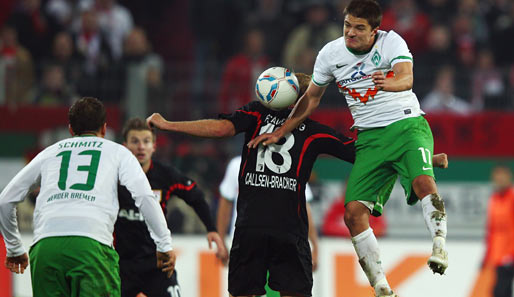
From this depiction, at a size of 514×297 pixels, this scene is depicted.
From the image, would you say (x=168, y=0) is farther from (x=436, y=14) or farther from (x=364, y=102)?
(x=364, y=102)

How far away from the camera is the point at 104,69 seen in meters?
14.4

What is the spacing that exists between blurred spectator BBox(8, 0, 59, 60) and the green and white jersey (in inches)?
378

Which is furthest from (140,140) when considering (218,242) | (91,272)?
(91,272)

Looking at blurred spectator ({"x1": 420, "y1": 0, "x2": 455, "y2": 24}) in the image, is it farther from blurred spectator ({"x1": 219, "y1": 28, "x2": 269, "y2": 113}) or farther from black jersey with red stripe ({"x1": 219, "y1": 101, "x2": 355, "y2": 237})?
black jersey with red stripe ({"x1": 219, "y1": 101, "x2": 355, "y2": 237})

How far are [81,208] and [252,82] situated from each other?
8.24 m

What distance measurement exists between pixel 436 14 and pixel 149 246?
9.65 metres

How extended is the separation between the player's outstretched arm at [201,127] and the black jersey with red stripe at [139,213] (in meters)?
1.15

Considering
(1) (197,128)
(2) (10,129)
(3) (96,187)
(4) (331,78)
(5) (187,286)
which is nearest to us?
(3) (96,187)

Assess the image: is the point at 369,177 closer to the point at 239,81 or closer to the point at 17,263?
the point at 17,263

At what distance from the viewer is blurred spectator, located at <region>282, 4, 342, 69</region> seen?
1487 centimetres

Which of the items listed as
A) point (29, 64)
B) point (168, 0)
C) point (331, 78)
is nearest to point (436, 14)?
point (168, 0)

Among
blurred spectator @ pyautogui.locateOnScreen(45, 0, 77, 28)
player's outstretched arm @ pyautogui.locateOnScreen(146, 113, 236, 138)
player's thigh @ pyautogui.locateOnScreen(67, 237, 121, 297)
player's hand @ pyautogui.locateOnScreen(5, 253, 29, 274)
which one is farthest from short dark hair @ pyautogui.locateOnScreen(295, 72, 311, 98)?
blurred spectator @ pyautogui.locateOnScreen(45, 0, 77, 28)

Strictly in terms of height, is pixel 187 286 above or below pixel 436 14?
below

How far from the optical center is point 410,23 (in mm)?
15391
